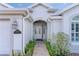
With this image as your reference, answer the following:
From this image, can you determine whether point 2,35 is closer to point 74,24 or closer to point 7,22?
point 7,22

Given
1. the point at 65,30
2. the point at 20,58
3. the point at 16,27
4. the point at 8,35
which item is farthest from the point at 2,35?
the point at 20,58

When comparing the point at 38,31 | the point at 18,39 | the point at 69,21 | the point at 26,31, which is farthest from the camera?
the point at 38,31

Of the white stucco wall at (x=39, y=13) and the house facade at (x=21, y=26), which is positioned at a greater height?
the white stucco wall at (x=39, y=13)

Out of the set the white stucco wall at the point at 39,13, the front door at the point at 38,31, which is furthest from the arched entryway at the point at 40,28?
the white stucco wall at the point at 39,13

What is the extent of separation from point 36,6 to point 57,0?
13.8m

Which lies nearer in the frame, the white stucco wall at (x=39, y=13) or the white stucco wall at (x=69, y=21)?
the white stucco wall at (x=69, y=21)

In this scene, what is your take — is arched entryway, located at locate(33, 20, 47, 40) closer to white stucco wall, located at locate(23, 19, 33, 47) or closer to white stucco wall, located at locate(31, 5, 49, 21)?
white stucco wall, located at locate(31, 5, 49, 21)

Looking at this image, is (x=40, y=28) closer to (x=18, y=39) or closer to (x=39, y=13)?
(x=39, y=13)

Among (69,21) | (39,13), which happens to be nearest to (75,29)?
(69,21)

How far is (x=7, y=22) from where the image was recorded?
27.4ft

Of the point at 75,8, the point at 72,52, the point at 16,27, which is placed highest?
the point at 75,8

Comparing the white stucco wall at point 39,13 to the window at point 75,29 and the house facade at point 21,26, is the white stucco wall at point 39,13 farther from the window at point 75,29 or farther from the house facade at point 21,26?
the window at point 75,29

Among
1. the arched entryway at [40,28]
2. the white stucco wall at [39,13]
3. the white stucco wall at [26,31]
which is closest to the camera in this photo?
the white stucco wall at [26,31]

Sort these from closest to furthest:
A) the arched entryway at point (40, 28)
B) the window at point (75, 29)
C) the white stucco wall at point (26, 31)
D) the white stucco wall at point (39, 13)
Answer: the white stucco wall at point (26, 31), the window at point (75, 29), the white stucco wall at point (39, 13), the arched entryway at point (40, 28)
